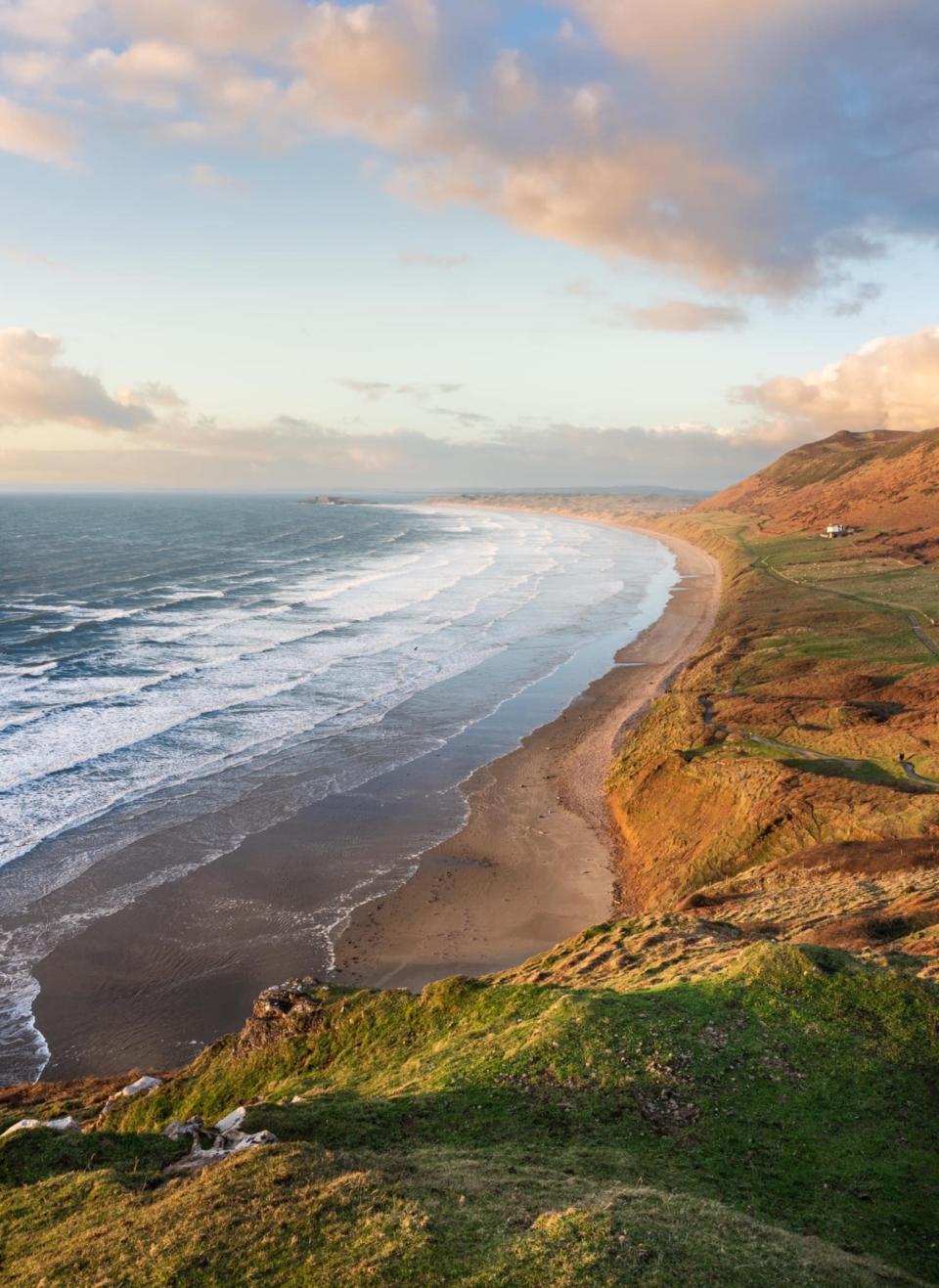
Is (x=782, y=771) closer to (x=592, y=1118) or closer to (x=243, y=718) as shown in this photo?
(x=592, y=1118)

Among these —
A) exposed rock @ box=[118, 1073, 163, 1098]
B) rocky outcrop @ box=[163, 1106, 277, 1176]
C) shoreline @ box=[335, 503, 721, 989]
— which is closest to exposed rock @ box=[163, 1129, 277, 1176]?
rocky outcrop @ box=[163, 1106, 277, 1176]

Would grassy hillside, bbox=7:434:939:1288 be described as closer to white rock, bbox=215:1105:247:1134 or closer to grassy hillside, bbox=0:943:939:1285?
grassy hillside, bbox=0:943:939:1285

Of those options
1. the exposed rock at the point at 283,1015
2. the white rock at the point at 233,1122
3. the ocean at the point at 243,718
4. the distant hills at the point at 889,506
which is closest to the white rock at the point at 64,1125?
the white rock at the point at 233,1122

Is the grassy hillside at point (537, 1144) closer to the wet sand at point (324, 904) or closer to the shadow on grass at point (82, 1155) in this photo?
the shadow on grass at point (82, 1155)

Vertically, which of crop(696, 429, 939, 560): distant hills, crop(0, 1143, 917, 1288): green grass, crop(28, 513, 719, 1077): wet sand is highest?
crop(696, 429, 939, 560): distant hills

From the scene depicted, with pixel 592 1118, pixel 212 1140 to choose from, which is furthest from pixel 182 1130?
pixel 592 1118
